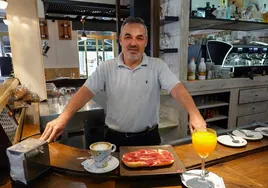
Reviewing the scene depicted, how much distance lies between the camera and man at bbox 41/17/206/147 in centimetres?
168

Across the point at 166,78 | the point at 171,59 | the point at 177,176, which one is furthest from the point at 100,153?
the point at 171,59

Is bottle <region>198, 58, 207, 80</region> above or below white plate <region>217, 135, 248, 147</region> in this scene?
above

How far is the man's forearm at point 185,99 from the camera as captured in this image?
134cm

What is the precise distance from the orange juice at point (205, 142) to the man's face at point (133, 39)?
0.97 meters

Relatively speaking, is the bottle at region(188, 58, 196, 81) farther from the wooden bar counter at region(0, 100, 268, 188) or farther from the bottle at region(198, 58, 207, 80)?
the wooden bar counter at region(0, 100, 268, 188)

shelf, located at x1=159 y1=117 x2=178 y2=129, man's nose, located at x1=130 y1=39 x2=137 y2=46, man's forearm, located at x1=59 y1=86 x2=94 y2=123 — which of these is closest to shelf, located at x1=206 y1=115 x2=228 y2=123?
shelf, located at x1=159 y1=117 x2=178 y2=129

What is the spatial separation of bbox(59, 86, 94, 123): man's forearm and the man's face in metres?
0.48

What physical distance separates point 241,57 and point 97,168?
324 cm

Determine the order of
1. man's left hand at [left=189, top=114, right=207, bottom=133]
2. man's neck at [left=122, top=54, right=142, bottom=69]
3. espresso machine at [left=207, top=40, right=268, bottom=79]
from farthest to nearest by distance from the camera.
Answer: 1. espresso machine at [left=207, top=40, right=268, bottom=79]
2. man's neck at [left=122, top=54, right=142, bottom=69]
3. man's left hand at [left=189, top=114, right=207, bottom=133]

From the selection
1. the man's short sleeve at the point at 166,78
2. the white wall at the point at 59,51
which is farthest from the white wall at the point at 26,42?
the white wall at the point at 59,51

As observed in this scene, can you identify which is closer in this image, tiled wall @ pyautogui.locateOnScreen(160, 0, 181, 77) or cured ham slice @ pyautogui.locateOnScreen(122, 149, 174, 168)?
A: cured ham slice @ pyautogui.locateOnScreen(122, 149, 174, 168)

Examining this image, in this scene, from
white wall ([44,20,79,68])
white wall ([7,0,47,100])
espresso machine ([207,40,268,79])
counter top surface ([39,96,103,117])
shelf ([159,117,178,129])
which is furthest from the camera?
white wall ([44,20,79,68])

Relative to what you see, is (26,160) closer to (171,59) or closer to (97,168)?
(97,168)

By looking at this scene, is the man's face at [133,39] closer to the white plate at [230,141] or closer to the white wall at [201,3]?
the white plate at [230,141]
